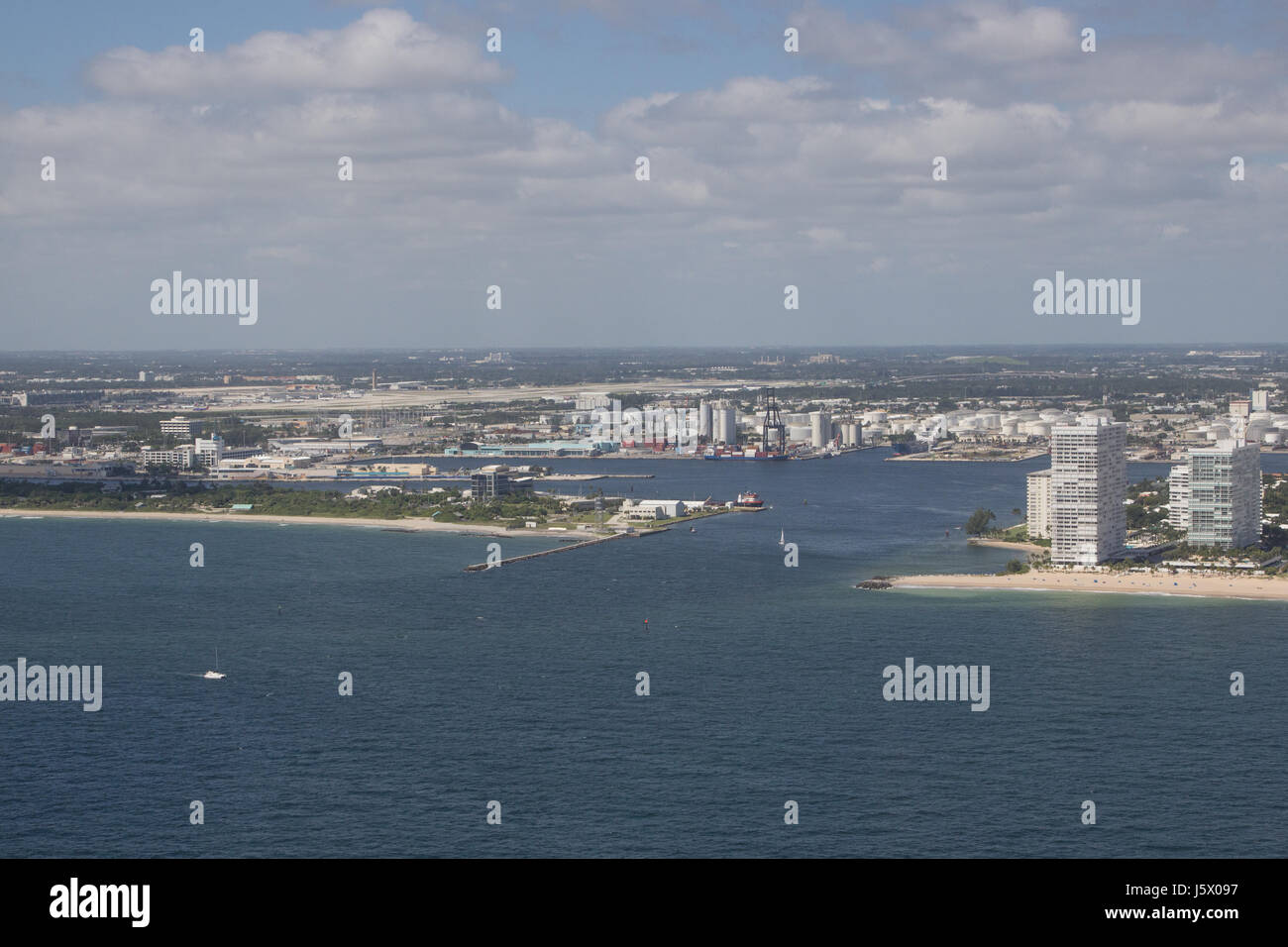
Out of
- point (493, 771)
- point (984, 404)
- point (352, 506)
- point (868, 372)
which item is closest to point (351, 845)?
point (493, 771)

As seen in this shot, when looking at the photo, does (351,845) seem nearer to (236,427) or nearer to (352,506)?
(352,506)

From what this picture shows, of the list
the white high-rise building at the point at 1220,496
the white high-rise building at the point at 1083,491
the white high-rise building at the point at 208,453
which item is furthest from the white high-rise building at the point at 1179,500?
the white high-rise building at the point at 208,453

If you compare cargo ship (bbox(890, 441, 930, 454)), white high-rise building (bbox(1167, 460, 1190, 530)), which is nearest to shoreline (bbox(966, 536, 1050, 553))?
Answer: white high-rise building (bbox(1167, 460, 1190, 530))

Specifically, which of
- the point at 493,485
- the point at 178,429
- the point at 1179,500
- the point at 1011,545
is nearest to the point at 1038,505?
the point at 1011,545

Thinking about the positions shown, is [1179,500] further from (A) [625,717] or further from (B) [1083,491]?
(A) [625,717]

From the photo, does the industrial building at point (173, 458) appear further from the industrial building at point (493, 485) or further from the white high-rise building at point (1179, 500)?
the white high-rise building at point (1179, 500)

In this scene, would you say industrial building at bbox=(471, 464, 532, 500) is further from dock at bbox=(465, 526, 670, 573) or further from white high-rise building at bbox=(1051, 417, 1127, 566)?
white high-rise building at bbox=(1051, 417, 1127, 566)

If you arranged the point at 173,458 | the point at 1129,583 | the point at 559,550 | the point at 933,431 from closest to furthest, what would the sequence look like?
the point at 1129,583
the point at 559,550
the point at 173,458
the point at 933,431
